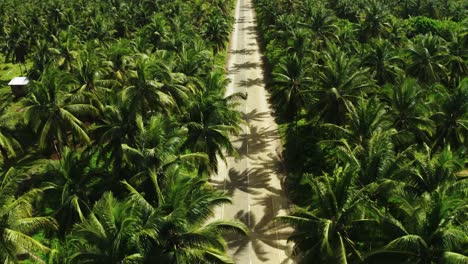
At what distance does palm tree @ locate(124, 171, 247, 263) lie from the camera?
757 inches

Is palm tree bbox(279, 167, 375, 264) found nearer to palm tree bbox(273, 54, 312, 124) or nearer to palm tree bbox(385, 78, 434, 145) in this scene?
palm tree bbox(385, 78, 434, 145)

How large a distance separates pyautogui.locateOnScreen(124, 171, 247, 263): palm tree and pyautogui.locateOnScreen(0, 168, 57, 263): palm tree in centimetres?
535

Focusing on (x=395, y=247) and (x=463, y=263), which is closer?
(x=463, y=263)

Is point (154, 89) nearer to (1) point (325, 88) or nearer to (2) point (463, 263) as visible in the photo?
(1) point (325, 88)

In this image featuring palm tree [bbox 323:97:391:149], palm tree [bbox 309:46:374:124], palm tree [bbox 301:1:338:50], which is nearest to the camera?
palm tree [bbox 323:97:391:149]

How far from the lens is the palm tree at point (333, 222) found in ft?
67.2

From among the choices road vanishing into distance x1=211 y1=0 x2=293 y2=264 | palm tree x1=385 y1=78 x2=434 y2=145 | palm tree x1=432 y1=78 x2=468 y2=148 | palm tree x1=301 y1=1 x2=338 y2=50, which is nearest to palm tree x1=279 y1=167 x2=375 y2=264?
road vanishing into distance x1=211 y1=0 x2=293 y2=264

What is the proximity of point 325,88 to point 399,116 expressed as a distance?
6.55 meters

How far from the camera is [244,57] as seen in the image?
236 ft

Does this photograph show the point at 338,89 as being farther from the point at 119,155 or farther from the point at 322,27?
the point at 322,27

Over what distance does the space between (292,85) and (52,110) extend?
20871mm

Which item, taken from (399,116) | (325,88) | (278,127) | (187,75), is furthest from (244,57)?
(399,116)

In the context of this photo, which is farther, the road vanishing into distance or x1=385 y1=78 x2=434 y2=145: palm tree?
x1=385 y1=78 x2=434 y2=145: palm tree

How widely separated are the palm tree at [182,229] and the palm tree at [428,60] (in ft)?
96.0
